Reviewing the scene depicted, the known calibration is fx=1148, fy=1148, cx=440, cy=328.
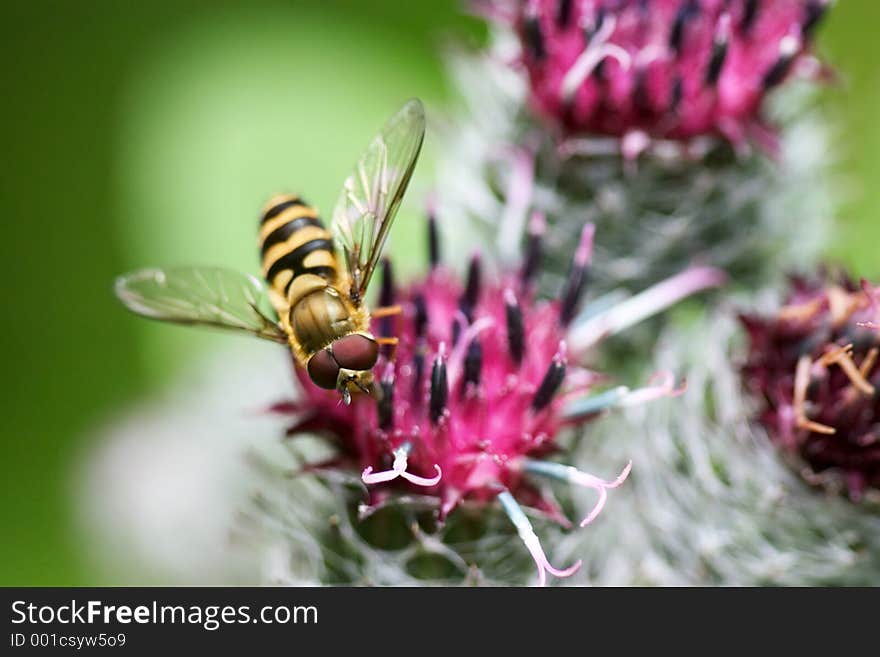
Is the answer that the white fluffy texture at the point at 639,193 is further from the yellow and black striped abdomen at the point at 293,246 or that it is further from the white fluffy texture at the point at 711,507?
the yellow and black striped abdomen at the point at 293,246

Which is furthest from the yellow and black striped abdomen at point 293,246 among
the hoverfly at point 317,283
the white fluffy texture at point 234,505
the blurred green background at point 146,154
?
the blurred green background at point 146,154

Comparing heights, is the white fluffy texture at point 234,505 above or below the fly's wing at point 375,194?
below

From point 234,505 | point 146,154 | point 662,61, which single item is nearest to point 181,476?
point 234,505

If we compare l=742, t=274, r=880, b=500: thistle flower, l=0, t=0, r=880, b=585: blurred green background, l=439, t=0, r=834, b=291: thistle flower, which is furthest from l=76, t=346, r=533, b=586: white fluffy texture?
l=439, t=0, r=834, b=291: thistle flower

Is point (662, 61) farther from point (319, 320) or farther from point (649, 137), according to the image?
point (319, 320)

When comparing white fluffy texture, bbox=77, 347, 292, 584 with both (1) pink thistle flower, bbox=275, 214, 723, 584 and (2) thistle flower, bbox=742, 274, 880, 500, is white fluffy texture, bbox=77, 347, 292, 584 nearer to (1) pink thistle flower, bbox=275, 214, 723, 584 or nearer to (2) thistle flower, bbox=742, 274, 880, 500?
(1) pink thistle flower, bbox=275, 214, 723, 584
